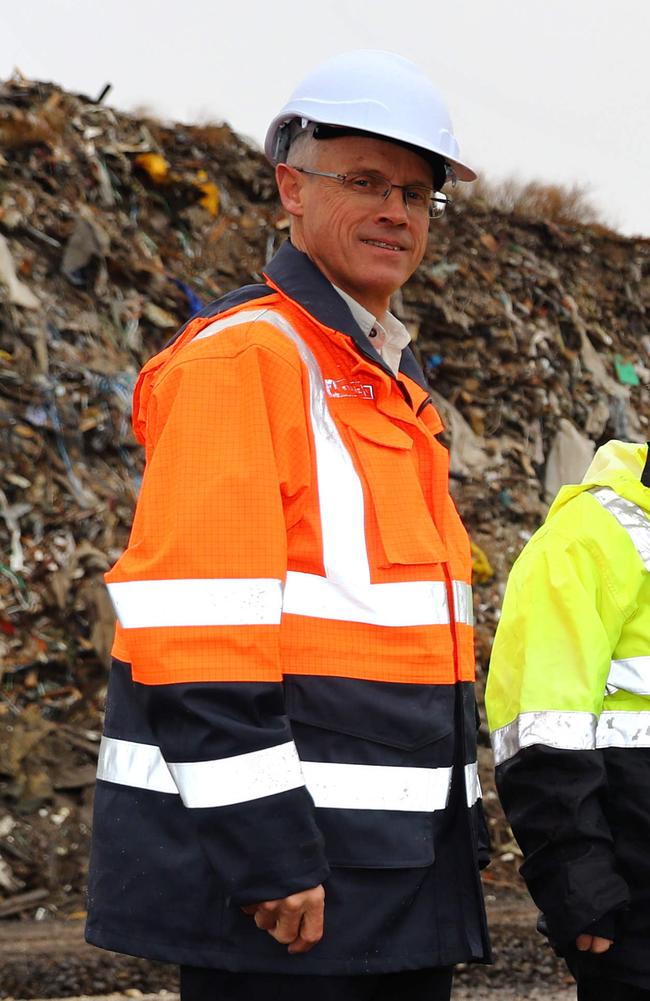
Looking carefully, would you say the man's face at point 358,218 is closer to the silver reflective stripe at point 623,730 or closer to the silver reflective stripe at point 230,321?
the silver reflective stripe at point 230,321

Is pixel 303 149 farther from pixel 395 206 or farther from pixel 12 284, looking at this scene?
pixel 12 284

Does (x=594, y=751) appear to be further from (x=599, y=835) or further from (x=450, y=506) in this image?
(x=450, y=506)

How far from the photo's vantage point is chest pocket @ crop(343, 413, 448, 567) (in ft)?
5.94

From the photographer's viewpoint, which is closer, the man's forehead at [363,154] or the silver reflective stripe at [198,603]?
the silver reflective stripe at [198,603]

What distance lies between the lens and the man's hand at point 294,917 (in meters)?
1.54

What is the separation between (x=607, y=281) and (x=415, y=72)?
10.3 meters

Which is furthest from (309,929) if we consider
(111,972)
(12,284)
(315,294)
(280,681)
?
(12,284)

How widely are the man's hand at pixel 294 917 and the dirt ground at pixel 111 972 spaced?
292 cm

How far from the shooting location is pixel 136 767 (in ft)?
5.62

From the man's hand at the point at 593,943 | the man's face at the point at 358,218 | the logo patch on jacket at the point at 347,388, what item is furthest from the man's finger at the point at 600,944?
the man's face at the point at 358,218

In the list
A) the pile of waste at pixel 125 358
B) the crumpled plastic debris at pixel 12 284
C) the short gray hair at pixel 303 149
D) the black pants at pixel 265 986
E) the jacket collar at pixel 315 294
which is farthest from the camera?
the crumpled plastic debris at pixel 12 284

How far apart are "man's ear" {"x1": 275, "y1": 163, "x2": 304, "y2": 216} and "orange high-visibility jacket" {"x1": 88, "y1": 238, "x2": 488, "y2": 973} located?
27 centimetres

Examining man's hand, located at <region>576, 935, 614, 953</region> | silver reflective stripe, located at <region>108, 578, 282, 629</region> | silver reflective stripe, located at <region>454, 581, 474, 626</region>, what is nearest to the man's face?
silver reflective stripe, located at <region>454, 581, 474, 626</region>

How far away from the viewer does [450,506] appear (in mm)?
2092
